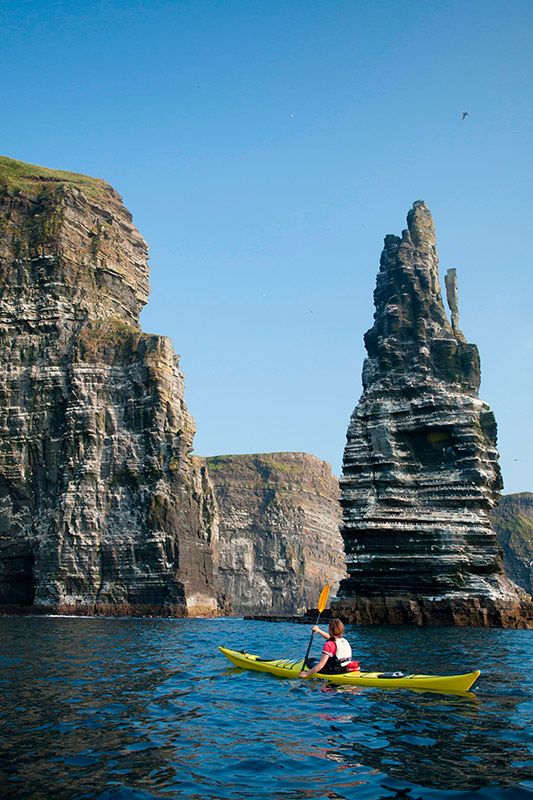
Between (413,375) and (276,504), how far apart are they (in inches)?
4941

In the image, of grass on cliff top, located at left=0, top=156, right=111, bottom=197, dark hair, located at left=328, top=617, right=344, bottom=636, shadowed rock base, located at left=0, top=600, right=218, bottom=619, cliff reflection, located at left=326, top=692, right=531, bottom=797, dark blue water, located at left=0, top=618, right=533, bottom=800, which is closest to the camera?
dark blue water, located at left=0, top=618, right=533, bottom=800

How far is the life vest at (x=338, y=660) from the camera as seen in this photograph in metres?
21.5

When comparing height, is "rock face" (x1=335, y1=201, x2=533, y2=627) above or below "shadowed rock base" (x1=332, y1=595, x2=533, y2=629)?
above

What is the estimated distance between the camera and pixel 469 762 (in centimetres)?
1228

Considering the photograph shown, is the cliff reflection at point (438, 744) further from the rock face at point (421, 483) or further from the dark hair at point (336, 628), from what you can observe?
the rock face at point (421, 483)

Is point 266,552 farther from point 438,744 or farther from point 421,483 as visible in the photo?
point 438,744

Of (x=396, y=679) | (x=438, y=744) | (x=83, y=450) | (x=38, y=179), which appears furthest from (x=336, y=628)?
(x=38, y=179)

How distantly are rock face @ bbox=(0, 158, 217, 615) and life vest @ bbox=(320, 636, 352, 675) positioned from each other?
67.7 meters

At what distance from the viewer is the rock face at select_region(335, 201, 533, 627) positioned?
62688 mm

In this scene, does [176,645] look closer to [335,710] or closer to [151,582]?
Answer: [335,710]

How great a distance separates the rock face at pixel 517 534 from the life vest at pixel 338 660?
153 m

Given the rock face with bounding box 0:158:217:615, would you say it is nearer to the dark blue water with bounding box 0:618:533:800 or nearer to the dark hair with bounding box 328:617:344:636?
the dark blue water with bounding box 0:618:533:800

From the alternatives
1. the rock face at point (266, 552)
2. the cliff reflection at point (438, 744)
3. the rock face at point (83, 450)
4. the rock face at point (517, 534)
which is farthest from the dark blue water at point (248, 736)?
the rock face at point (266, 552)

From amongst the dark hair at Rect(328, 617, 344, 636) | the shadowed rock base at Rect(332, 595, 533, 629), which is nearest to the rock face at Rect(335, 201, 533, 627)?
the shadowed rock base at Rect(332, 595, 533, 629)
